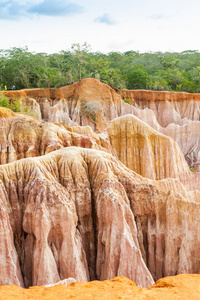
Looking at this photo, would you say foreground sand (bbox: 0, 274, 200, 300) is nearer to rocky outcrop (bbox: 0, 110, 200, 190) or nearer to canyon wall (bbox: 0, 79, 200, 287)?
canyon wall (bbox: 0, 79, 200, 287)

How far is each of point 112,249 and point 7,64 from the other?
42.2 metres

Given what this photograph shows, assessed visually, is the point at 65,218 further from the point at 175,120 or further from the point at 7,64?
the point at 7,64

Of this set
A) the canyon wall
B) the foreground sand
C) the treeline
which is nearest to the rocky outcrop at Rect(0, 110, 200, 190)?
the canyon wall

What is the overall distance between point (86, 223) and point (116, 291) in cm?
503

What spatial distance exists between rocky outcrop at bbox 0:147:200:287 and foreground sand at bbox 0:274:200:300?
10.6ft

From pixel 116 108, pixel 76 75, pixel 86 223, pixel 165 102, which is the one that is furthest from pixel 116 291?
pixel 76 75

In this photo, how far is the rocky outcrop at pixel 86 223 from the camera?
29.6 ft

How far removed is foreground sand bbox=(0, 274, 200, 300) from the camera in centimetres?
509

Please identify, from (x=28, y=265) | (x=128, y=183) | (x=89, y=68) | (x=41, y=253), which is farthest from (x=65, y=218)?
(x=89, y=68)

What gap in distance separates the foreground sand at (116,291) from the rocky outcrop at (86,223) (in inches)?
127

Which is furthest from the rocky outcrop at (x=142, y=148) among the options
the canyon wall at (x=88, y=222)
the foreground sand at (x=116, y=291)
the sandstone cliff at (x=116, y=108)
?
the foreground sand at (x=116, y=291)

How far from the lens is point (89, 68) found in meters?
47.8

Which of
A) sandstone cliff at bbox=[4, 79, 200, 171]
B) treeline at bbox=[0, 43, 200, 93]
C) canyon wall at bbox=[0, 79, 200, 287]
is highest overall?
treeline at bbox=[0, 43, 200, 93]

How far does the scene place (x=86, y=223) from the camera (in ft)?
34.0
